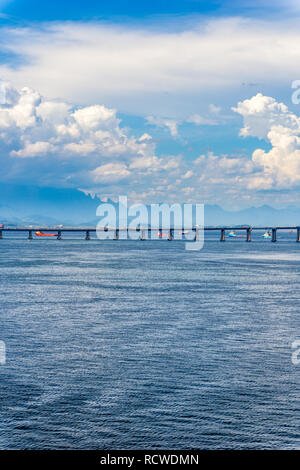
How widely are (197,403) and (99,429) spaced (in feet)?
19.7

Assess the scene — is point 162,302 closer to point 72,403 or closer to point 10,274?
point 72,403

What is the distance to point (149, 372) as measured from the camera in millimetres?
36344

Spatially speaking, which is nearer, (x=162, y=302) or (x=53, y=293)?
(x=162, y=302)

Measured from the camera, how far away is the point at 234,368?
37.2 metres

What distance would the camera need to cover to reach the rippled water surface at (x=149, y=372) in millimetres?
26531

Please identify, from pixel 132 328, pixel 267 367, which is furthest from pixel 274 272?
pixel 267 367

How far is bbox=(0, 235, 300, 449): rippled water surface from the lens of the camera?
87.0ft

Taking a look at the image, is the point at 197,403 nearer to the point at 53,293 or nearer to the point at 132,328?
the point at 132,328
